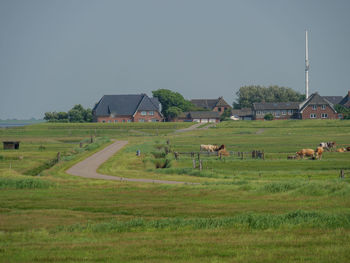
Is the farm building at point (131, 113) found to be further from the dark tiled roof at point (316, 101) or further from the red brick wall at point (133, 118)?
the dark tiled roof at point (316, 101)

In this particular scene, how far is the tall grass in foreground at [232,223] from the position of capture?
2347 cm

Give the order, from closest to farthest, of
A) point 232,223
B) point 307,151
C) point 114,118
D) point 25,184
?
point 232,223 < point 25,184 < point 307,151 < point 114,118

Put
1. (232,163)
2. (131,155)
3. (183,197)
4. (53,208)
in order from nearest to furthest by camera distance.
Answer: (53,208) < (183,197) < (232,163) < (131,155)

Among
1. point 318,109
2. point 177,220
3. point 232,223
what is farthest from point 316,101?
point 232,223

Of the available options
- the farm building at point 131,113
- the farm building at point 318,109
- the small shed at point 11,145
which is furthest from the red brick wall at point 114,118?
the small shed at point 11,145

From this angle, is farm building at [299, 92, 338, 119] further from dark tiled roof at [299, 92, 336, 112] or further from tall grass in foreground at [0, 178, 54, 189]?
tall grass in foreground at [0, 178, 54, 189]

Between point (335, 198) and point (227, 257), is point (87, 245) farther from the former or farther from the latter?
point (335, 198)

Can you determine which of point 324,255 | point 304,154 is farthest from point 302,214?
point 304,154

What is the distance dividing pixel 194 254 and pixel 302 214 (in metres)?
7.34

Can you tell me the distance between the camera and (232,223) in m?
24.2

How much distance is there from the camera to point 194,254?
1894 cm

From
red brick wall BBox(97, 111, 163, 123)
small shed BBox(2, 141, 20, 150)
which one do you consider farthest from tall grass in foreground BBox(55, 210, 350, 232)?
red brick wall BBox(97, 111, 163, 123)

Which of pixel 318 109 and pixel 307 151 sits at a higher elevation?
pixel 318 109

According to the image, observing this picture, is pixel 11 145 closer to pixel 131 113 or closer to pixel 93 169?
pixel 93 169
